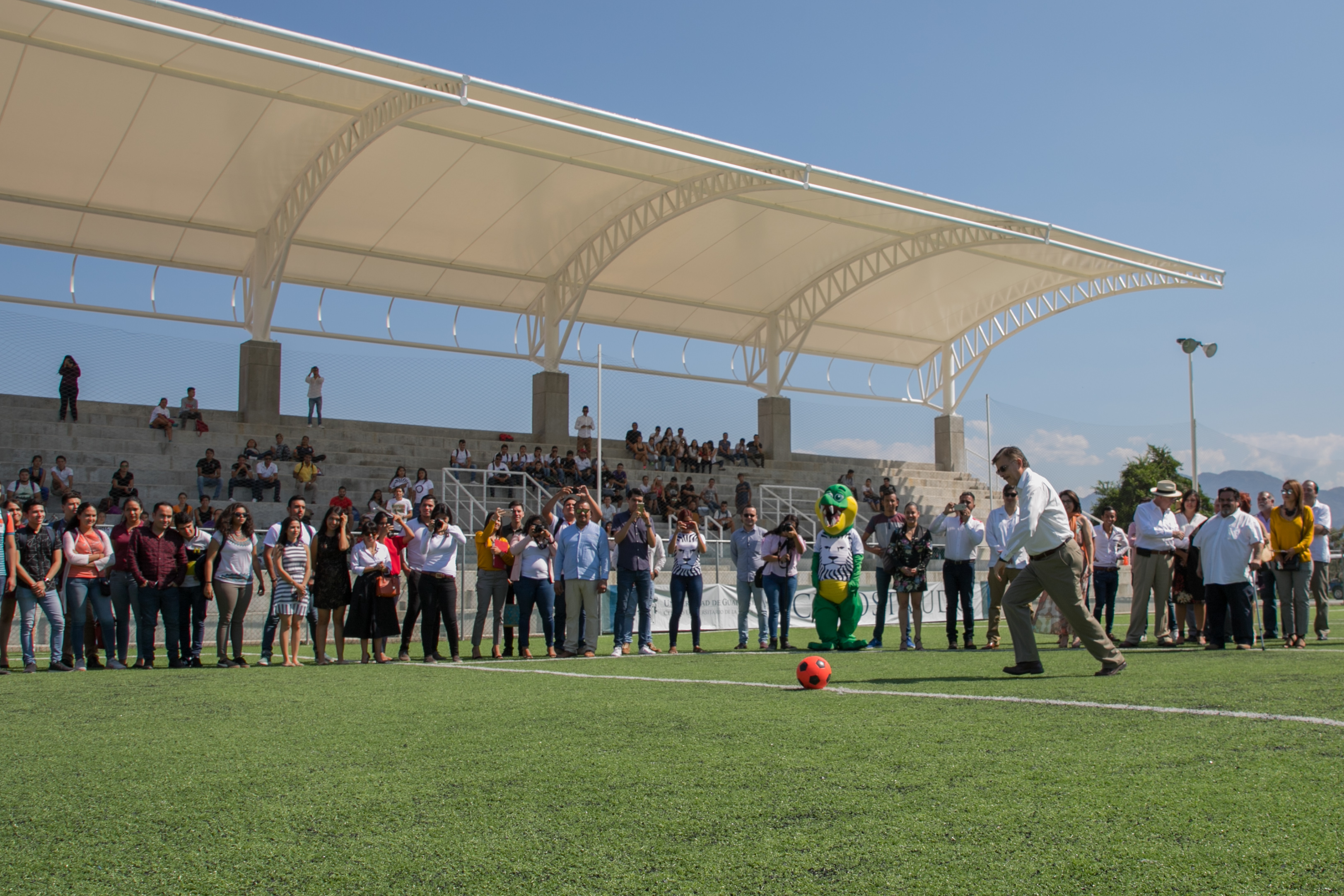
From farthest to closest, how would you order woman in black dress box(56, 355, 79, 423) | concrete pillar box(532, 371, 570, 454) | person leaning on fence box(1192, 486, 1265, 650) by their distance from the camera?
concrete pillar box(532, 371, 570, 454), woman in black dress box(56, 355, 79, 423), person leaning on fence box(1192, 486, 1265, 650)

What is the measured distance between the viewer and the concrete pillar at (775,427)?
3378 cm

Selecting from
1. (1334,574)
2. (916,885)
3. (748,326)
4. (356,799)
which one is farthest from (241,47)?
(1334,574)

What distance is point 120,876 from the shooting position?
3201 mm

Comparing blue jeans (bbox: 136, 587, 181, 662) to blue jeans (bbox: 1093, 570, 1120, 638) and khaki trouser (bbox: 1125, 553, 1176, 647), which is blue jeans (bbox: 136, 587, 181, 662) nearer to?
khaki trouser (bbox: 1125, 553, 1176, 647)

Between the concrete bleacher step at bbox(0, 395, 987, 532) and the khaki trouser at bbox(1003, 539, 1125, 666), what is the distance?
15668mm

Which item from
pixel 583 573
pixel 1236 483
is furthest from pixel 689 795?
pixel 1236 483

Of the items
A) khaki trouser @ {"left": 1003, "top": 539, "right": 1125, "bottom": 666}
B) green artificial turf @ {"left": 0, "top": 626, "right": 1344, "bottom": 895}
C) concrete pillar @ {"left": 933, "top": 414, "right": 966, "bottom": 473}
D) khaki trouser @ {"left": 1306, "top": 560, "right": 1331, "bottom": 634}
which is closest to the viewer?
green artificial turf @ {"left": 0, "top": 626, "right": 1344, "bottom": 895}

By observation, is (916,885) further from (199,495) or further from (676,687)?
(199,495)

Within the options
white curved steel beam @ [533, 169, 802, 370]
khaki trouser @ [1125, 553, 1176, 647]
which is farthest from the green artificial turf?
white curved steel beam @ [533, 169, 802, 370]

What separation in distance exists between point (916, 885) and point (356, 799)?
2.16m

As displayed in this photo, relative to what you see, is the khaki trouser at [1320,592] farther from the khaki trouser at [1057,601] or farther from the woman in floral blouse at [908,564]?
the khaki trouser at [1057,601]

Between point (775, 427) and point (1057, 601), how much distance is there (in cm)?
2618

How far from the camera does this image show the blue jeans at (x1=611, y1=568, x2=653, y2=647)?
39.3 ft

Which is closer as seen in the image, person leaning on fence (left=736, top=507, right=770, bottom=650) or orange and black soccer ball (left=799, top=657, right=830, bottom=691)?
orange and black soccer ball (left=799, top=657, right=830, bottom=691)
